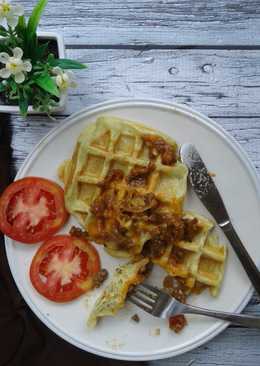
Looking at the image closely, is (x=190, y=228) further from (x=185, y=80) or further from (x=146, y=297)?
(x=185, y=80)

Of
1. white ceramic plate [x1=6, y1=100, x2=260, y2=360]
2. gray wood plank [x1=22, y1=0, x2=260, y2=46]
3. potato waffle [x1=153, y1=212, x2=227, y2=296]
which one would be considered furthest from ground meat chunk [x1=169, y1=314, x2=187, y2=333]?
gray wood plank [x1=22, y1=0, x2=260, y2=46]

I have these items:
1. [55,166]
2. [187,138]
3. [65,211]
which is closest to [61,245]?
[65,211]

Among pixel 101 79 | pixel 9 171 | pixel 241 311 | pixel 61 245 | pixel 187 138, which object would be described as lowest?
pixel 241 311

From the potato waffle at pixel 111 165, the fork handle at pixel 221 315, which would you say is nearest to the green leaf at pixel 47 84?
the potato waffle at pixel 111 165

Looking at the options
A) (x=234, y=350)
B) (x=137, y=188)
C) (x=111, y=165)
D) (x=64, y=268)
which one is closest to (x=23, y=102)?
(x=111, y=165)

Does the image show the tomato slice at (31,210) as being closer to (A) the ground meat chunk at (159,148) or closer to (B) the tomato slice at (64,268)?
(B) the tomato slice at (64,268)

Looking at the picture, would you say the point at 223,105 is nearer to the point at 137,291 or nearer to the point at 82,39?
the point at 82,39
